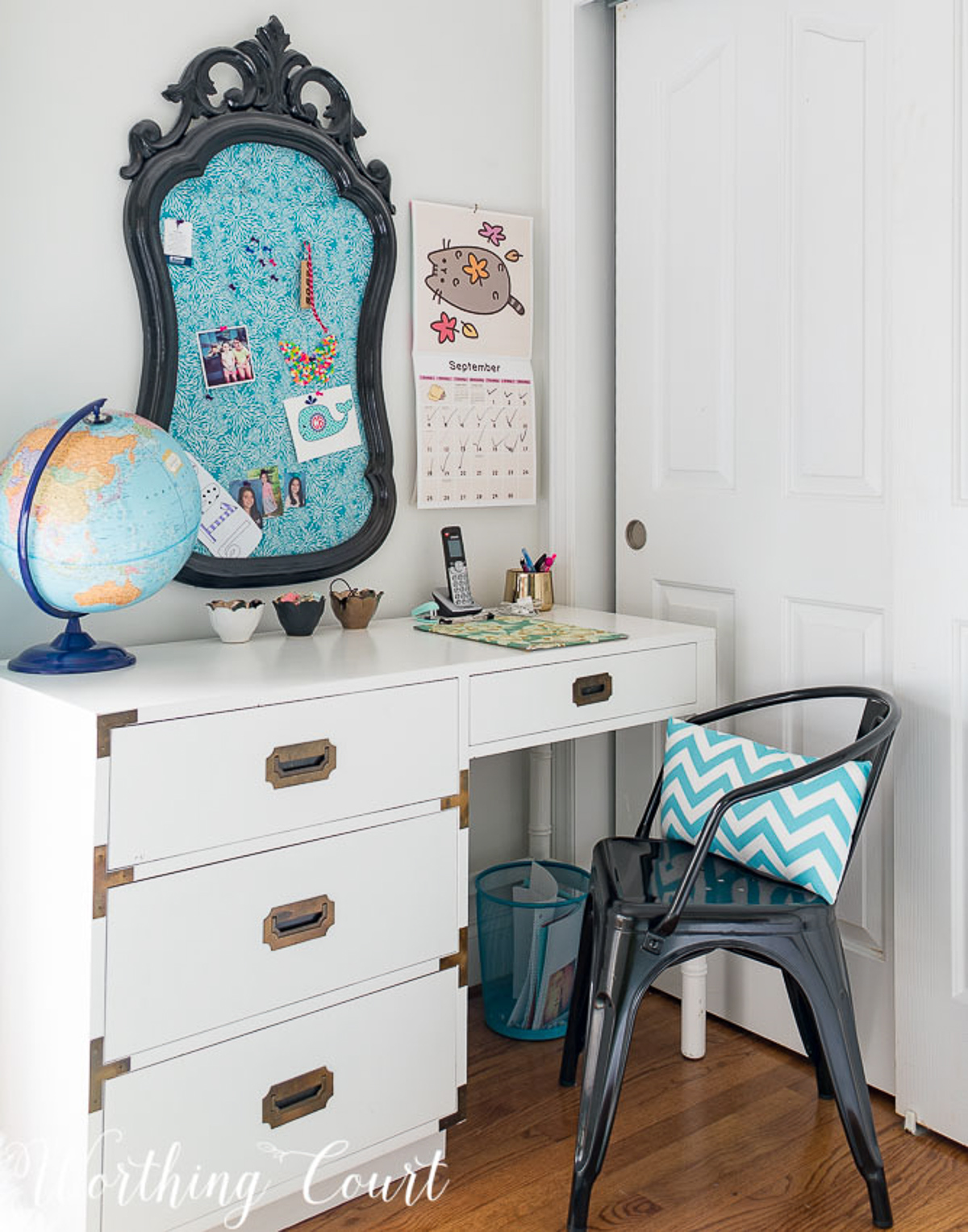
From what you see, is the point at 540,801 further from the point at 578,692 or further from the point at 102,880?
the point at 102,880

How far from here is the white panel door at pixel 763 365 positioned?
2.07 meters

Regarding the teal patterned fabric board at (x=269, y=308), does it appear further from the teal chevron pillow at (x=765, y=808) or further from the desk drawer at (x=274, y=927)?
the teal chevron pillow at (x=765, y=808)

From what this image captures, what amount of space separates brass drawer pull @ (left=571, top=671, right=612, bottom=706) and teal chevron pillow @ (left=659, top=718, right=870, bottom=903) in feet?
0.47

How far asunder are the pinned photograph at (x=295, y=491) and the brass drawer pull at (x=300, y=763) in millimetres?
657

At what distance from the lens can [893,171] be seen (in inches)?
75.7

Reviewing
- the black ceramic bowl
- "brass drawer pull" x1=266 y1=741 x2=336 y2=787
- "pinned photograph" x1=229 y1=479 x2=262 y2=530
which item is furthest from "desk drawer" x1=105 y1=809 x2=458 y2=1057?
"pinned photograph" x1=229 y1=479 x2=262 y2=530

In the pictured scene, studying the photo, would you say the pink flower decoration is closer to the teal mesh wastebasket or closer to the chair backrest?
the chair backrest

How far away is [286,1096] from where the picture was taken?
171 cm

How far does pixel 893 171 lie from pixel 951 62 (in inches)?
6.8

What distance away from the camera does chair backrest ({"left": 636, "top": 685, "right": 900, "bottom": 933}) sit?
170 centimetres

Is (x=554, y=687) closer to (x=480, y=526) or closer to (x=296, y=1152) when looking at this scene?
(x=480, y=526)

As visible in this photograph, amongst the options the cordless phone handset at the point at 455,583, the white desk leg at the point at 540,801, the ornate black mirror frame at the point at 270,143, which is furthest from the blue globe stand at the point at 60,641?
the white desk leg at the point at 540,801

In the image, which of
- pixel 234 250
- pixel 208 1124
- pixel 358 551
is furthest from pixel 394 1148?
pixel 234 250

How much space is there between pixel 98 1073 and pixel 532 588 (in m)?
1.25
